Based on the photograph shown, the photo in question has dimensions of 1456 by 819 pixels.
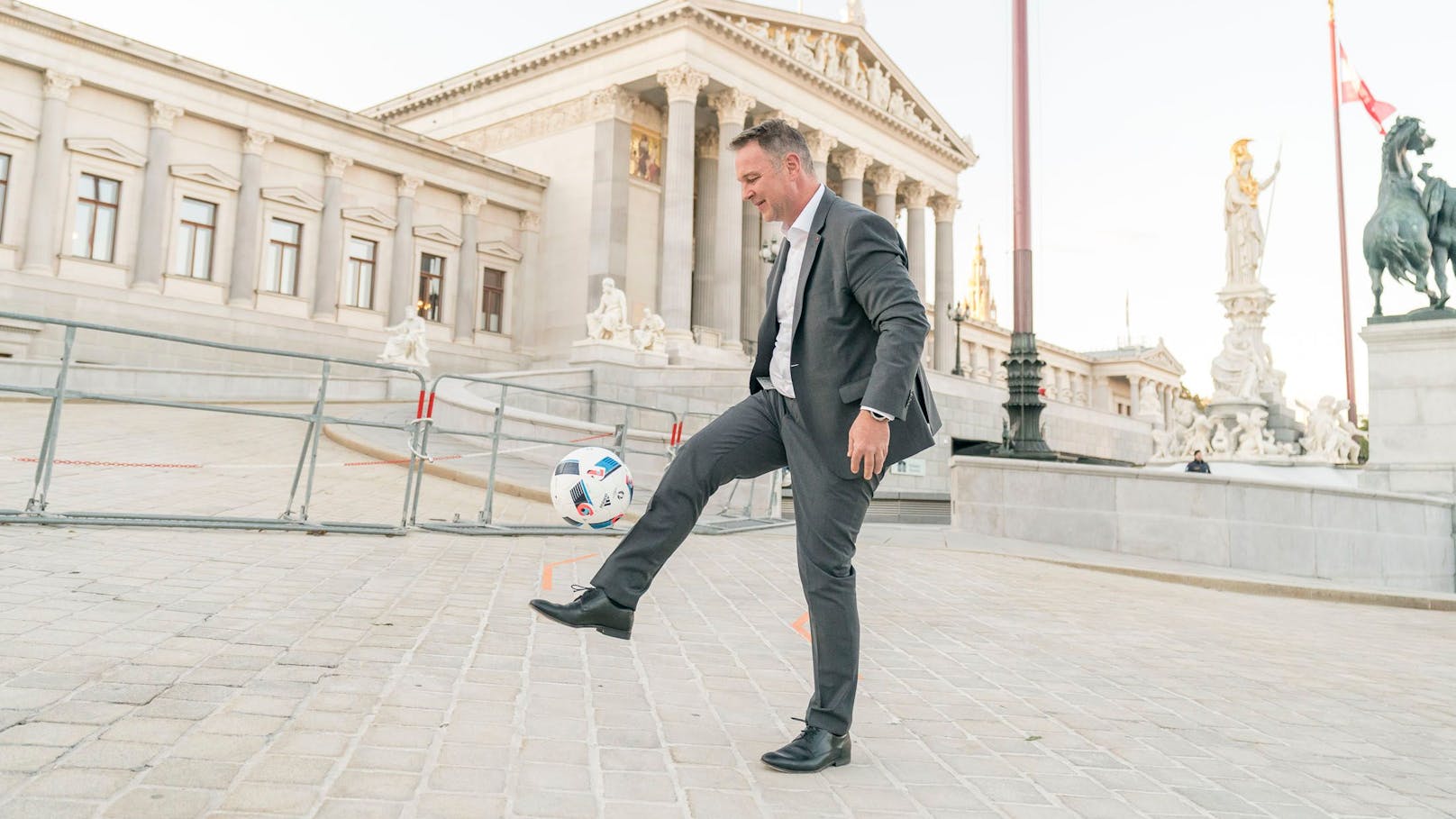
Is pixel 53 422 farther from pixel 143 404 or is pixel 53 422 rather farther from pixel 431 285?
pixel 431 285

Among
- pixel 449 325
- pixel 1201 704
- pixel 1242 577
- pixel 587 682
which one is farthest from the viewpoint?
pixel 449 325

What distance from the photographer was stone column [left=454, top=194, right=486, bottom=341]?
131 feet

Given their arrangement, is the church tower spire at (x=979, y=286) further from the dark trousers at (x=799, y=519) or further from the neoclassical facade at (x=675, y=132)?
the dark trousers at (x=799, y=519)

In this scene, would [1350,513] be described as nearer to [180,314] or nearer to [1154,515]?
[1154,515]

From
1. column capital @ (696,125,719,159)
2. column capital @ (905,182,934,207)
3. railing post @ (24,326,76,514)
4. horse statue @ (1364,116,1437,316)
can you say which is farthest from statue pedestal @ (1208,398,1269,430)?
column capital @ (905,182,934,207)

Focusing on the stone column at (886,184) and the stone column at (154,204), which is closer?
the stone column at (154,204)

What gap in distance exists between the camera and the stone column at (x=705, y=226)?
42.4 metres

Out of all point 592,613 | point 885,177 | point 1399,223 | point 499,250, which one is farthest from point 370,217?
point 592,613

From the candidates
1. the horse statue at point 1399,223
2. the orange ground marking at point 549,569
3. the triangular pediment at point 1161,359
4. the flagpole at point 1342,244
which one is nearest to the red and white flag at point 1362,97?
the flagpole at point 1342,244

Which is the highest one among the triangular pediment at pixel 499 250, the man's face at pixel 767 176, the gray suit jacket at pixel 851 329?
the triangular pediment at pixel 499 250

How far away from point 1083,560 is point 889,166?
39.2 meters

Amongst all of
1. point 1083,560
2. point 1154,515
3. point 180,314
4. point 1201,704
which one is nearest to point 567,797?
point 1201,704

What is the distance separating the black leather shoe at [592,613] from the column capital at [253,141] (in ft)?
117

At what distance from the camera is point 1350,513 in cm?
1177
